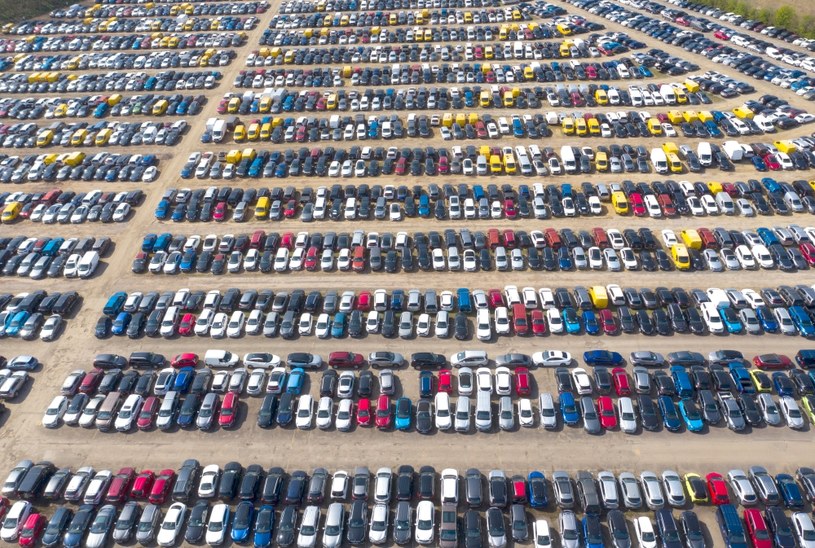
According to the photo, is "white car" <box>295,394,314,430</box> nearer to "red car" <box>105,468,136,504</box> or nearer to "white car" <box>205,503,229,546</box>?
"white car" <box>205,503,229,546</box>

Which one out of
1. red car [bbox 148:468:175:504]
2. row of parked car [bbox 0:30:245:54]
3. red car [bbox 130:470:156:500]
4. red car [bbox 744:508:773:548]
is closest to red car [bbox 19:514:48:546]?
red car [bbox 130:470:156:500]

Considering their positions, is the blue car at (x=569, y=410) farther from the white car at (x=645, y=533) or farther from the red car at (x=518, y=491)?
the white car at (x=645, y=533)

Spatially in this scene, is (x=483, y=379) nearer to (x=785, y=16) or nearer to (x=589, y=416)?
(x=589, y=416)

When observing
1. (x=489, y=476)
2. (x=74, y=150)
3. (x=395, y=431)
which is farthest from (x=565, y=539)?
(x=74, y=150)

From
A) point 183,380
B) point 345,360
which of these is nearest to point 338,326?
point 345,360

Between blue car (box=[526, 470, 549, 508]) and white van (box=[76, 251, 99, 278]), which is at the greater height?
white van (box=[76, 251, 99, 278])

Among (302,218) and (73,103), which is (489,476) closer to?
(302,218)
